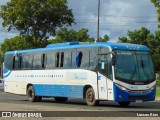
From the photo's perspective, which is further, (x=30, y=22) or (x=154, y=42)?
(x=154, y=42)

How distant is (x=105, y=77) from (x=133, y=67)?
4.59 feet

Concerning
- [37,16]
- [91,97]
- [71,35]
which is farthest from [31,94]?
[71,35]

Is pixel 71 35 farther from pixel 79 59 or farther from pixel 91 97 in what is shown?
pixel 91 97

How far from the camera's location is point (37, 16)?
4397 cm

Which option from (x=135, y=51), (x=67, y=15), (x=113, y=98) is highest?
(x=67, y=15)

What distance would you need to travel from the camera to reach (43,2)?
147 feet

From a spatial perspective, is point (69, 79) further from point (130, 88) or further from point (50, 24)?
point (50, 24)

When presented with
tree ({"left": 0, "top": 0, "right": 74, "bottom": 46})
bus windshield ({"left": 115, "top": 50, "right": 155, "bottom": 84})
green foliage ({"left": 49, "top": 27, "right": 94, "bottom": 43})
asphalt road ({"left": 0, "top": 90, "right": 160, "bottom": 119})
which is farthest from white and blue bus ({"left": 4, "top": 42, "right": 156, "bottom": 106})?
green foliage ({"left": 49, "top": 27, "right": 94, "bottom": 43})

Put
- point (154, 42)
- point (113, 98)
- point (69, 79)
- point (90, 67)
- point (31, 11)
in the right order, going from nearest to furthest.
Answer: point (113, 98) → point (90, 67) → point (69, 79) → point (31, 11) → point (154, 42)

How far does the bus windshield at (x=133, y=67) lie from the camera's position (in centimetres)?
2288

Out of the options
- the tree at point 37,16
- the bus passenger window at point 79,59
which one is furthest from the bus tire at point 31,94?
the tree at point 37,16

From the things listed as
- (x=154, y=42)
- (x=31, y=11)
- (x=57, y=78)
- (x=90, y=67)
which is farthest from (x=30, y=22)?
(x=154, y=42)

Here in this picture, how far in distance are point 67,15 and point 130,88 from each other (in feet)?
77.1

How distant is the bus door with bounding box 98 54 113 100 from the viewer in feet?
75.2
